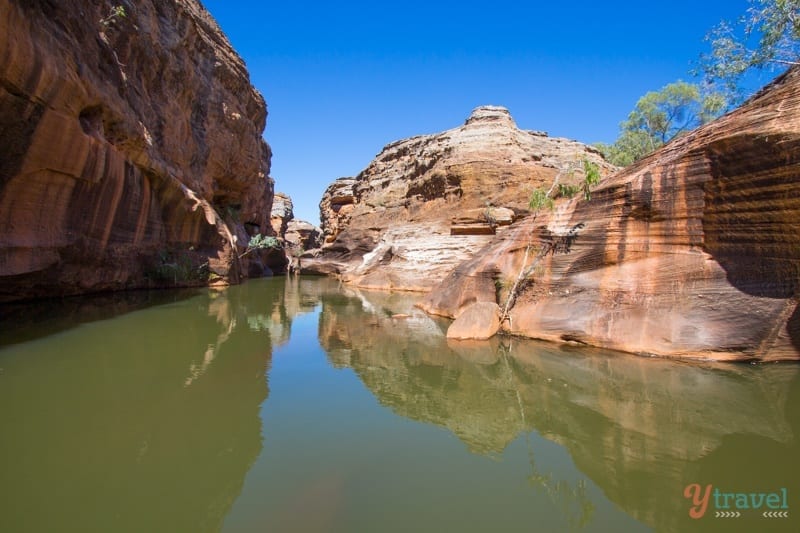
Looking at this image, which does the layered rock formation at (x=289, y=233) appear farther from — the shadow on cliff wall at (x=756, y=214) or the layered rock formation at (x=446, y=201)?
the shadow on cliff wall at (x=756, y=214)

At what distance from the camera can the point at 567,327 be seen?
8.53m

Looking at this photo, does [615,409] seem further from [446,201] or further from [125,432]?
[446,201]

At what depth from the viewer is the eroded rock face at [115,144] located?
9.09 metres

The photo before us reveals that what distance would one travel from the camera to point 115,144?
1374cm

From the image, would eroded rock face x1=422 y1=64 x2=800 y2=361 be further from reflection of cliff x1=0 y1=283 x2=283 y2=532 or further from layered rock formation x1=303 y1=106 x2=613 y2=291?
layered rock formation x1=303 y1=106 x2=613 y2=291

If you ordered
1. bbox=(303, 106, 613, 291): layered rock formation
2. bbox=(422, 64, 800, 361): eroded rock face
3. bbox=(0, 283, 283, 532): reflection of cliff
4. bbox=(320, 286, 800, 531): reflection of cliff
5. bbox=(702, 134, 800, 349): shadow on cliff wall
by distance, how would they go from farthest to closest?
bbox=(303, 106, 613, 291): layered rock formation → bbox=(422, 64, 800, 361): eroded rock face → bbox=(702, 134, 800, 349): shadow on cliff wall → bbox=(320, 286, 800, 531): reflection of cliff → bbox=(0, 283, 283, 532): reflection of cliff

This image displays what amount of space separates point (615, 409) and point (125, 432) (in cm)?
560

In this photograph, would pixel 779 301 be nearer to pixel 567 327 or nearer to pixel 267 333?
pixel 567 327

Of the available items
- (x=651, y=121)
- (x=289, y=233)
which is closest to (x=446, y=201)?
(x=651, y=121)

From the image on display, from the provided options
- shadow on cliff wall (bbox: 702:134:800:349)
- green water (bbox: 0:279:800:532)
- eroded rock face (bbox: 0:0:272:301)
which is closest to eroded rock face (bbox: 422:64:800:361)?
shadow on cliff wall (bbox: 702:134:800:349)

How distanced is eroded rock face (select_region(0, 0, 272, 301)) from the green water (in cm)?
452

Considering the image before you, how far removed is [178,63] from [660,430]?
23.6 m

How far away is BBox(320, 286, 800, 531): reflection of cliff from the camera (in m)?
3.40

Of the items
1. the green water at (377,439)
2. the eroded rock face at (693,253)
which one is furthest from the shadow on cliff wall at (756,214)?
Answer: the green water at (377,439)
